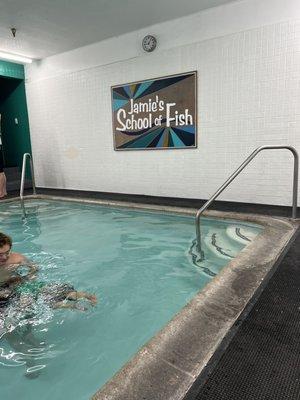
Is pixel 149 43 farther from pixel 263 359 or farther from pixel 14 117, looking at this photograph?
pixel 263 359

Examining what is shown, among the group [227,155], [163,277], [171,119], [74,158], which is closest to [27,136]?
[74,158]

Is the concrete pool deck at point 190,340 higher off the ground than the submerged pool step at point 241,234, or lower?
higher

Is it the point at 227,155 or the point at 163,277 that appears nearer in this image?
the point at 163,277

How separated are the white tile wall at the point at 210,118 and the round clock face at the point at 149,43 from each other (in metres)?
0.13

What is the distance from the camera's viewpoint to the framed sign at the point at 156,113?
5090 mm

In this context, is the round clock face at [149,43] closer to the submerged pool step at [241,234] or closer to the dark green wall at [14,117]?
the submerged pool step at [241,234]

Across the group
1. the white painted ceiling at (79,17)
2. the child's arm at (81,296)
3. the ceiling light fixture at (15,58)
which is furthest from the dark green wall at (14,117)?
the child's arm at (81,296)

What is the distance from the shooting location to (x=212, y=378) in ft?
4.00

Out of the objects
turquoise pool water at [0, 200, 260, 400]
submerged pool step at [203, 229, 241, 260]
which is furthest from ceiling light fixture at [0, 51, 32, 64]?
submerged pool step at [203, 229, 241, 260]

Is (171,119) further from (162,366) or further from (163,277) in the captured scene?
(162,366)

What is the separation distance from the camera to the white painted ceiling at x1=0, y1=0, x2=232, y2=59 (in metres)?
4.40

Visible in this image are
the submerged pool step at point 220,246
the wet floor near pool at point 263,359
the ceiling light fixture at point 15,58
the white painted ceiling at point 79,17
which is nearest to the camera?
the wet floor near pool at point 263,359

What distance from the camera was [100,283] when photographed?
2654mm

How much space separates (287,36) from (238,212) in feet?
7.96
